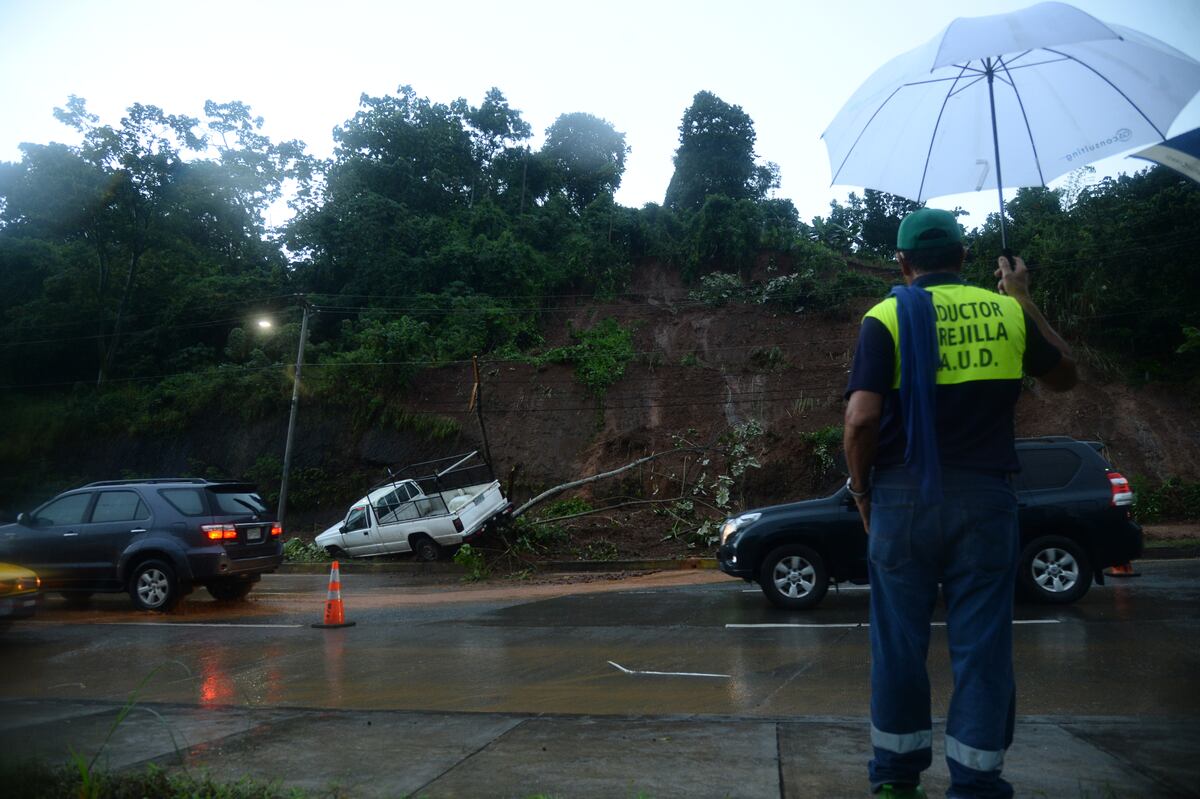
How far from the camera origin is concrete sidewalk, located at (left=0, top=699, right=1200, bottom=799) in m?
4.03

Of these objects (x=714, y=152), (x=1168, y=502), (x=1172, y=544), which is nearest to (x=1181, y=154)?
(x=1172, y=544)

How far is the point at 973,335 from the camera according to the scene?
327cm

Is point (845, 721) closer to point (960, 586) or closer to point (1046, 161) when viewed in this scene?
point (960, 586)

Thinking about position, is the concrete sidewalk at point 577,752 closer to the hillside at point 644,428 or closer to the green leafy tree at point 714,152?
the hillside at point 644,428

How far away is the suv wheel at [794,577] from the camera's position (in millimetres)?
10391

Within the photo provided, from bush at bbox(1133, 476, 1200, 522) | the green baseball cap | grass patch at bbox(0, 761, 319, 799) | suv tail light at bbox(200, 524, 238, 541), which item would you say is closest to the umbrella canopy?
the green baseball cap

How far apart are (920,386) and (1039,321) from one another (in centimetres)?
60

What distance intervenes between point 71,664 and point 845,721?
24.5ft

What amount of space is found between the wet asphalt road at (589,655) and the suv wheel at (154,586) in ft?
0.80

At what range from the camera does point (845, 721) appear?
526 centimetres

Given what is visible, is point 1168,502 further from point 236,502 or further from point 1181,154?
point 1181,154

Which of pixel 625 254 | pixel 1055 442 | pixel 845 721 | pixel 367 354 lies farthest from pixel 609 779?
pixel 625 254

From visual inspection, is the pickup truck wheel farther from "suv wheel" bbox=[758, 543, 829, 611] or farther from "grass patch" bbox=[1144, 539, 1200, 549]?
"grass patch" bbox=[1144, 539, 1200, 549]

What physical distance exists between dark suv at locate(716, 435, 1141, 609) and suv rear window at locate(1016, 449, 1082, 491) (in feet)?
0.04
